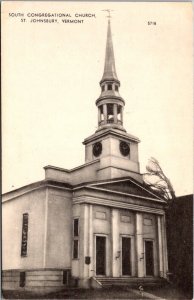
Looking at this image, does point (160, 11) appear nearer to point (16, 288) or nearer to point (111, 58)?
point (111, 58)

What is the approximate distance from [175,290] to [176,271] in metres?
3.22

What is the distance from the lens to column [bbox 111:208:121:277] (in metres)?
22.5

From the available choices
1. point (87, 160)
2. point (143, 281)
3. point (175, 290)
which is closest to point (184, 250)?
point (175, 290)

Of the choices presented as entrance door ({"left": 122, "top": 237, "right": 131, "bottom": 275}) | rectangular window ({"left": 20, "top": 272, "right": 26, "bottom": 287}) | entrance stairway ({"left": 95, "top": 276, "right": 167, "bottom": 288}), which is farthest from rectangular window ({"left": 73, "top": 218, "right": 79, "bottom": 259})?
entrance door ({"left": 122, "top": 237, "right": 131, "bottom": 275})

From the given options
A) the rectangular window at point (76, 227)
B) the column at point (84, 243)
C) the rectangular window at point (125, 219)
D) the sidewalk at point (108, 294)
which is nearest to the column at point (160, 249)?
the rectangular window at point (125, 219)

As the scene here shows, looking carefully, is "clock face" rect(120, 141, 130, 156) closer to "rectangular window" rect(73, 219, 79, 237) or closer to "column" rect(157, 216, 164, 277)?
"column" rect(157, 216, 164, 277)

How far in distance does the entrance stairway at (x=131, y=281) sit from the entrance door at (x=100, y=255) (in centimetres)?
104

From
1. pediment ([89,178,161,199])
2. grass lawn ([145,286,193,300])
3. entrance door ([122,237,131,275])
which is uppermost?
pediment ([89,178,161,199])

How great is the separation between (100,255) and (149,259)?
11.5 feet

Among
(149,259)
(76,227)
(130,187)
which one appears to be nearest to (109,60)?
(130,187)

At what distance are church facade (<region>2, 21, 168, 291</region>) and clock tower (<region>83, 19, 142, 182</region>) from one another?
0.06 meters

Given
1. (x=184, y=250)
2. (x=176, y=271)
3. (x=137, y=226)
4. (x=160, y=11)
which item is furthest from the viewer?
(x=137, y=226)

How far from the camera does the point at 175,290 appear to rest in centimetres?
1880

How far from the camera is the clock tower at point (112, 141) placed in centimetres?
2578
